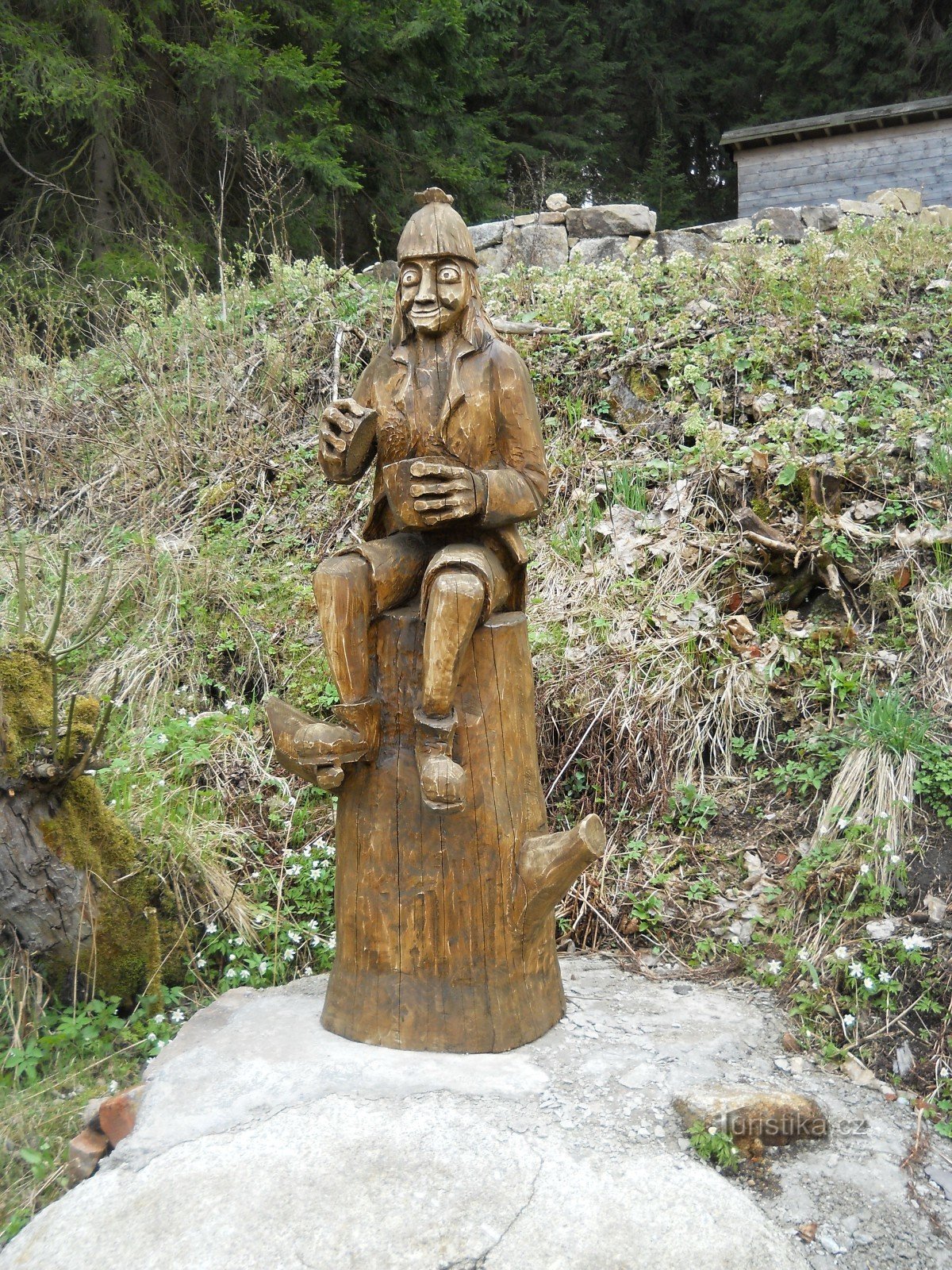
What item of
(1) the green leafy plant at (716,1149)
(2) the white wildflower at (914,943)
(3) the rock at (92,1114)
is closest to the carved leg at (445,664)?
(1) the green leafy plant at (716,1149)

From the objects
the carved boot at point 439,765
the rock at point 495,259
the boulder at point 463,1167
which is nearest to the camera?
the boulder at point 463,1167

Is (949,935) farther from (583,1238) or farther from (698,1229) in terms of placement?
(583,1238)

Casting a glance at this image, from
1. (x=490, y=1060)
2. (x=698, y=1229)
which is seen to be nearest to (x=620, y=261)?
(x=490, y=1060)

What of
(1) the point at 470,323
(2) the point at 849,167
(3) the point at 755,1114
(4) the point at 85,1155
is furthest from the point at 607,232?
(4) the point at 85,1155

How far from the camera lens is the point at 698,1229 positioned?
2311 mm

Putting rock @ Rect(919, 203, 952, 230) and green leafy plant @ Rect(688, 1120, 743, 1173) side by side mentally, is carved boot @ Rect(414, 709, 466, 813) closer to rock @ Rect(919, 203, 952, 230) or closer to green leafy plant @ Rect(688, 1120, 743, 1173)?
green leafy plant @ Rect(688, 1120, 743, 1173)

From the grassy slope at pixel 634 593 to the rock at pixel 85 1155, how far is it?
0.32 ft

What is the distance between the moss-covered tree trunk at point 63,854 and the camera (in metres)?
3.22

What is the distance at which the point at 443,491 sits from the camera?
9.00 feet

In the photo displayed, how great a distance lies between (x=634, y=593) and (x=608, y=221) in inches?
201

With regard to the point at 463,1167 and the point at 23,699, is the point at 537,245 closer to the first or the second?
the point at 23,699

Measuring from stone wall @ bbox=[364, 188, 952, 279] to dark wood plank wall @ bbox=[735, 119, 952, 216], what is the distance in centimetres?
236

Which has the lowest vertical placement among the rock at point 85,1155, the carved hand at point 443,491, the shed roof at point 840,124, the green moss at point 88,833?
the rock at point 85,1155

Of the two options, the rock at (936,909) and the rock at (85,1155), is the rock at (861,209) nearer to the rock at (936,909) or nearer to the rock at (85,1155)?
the rock at (936,909)
